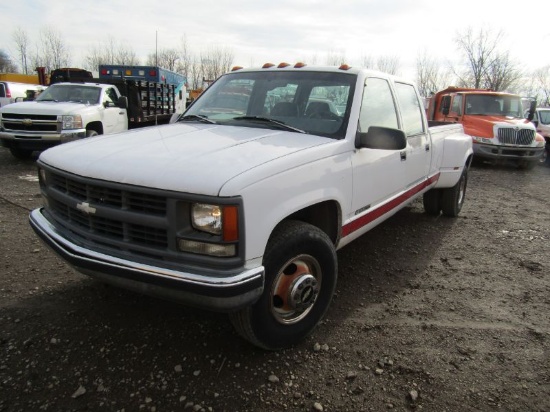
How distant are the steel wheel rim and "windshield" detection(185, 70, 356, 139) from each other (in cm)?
101

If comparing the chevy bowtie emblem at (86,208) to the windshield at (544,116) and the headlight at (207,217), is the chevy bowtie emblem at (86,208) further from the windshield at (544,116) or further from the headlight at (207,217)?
the windshield at (544,116)

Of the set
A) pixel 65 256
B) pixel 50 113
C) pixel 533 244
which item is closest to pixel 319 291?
pixel 65 256

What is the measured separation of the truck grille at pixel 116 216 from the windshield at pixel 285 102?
1.33 meters

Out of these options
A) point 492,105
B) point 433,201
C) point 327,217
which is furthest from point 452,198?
Answer: point 492,105

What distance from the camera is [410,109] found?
445cm

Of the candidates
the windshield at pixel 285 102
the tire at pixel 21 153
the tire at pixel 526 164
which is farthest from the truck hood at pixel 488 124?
the tire at pixel 21 153

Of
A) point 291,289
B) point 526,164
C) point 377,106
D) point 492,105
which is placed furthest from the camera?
point 492,105

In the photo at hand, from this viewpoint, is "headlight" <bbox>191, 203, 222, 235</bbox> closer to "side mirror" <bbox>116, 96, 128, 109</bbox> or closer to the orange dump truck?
"side mirror" <bbox>116, 96, 128, 109</bbox>

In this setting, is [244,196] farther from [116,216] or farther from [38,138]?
[38,138]

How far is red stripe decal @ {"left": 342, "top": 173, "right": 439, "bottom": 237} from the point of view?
3213 millimetres

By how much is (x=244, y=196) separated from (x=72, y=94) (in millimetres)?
9445

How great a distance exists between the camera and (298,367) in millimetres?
2590

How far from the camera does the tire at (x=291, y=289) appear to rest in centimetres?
240

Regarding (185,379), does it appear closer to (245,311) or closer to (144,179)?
(245,311)
